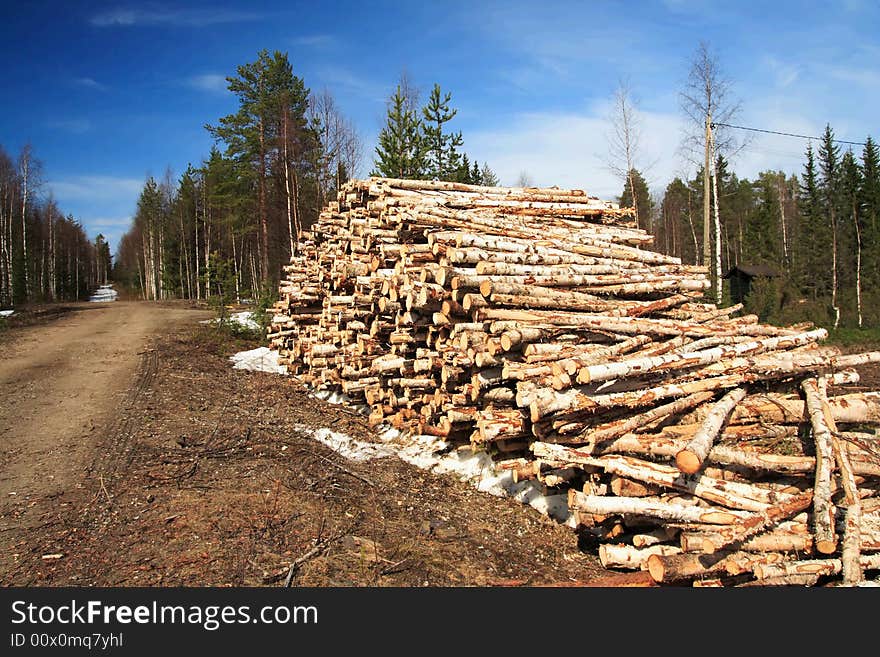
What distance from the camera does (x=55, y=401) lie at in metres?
9.30

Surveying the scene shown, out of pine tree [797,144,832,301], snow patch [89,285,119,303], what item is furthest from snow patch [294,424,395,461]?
snow patch [89,285,119,303]

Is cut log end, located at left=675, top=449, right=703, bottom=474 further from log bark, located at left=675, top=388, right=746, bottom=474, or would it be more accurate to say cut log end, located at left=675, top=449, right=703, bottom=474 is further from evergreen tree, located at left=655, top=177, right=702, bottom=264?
evergreen tree, located at left=655, top=177, right=702, bottom=264

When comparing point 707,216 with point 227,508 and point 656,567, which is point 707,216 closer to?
point 656,567

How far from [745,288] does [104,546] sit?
30291 mm

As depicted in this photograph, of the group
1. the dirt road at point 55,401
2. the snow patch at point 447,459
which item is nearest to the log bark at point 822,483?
the snow patch at point 447,459

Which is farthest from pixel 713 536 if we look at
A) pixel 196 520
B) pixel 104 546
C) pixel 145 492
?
pixel 145 492

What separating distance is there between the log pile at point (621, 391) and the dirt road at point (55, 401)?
3965mm

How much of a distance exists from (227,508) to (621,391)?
3843 millimetres

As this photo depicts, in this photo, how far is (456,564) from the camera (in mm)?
4539

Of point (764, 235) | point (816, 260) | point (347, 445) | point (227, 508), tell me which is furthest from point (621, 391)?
point (764, 235)

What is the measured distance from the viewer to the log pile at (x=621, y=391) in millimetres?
4031

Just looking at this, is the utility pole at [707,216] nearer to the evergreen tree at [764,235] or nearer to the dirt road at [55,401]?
the dirt road at [55,401]

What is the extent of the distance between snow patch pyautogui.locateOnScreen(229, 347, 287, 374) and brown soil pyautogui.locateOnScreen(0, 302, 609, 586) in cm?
330

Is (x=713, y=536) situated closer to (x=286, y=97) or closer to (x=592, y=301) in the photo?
(x=592, y=301)
